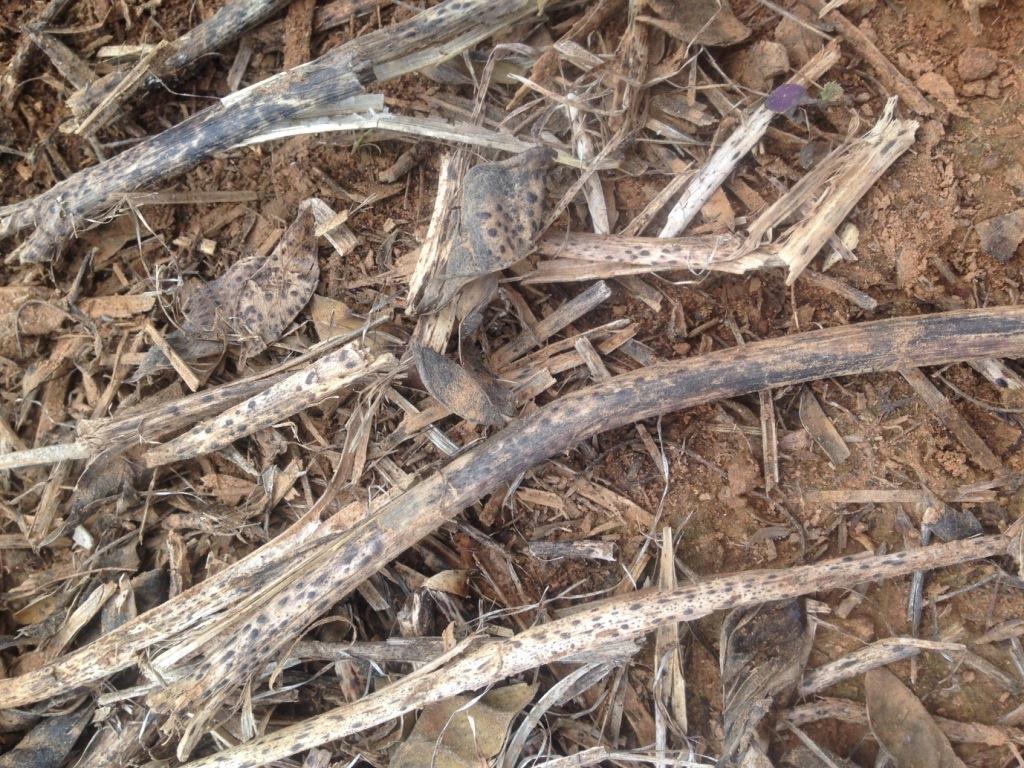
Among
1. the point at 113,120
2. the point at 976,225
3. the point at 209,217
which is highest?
the point at 113,120

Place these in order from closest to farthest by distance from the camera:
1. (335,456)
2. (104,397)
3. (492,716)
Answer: (492,716)
(335,456)
(104,397)

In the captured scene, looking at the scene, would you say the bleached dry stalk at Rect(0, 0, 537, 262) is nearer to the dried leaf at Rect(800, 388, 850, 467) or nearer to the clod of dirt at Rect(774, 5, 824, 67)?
the clod of dirt at Rect(774, 5, 824, 67)

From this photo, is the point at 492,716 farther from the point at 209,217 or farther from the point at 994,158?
the point at 994,158

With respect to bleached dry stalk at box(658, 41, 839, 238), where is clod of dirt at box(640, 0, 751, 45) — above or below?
above

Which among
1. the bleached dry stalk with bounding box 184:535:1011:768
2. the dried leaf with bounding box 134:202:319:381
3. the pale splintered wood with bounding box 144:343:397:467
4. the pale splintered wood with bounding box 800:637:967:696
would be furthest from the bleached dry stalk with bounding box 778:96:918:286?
the dried leaf with bounding box 134:202:319:381

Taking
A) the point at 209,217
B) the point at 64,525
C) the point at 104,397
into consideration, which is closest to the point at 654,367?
the point at 209,217
